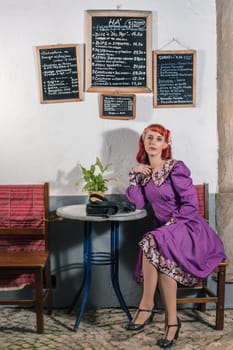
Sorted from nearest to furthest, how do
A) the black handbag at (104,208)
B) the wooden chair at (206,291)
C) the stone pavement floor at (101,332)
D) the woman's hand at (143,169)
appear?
the stone pavement floor at (101,332) → the black handbag at (104,208) → the wooden chair at (206,291) → the woman's hand at (143,169)

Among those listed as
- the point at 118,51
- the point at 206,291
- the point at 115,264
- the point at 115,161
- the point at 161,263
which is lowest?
the point at 206,291

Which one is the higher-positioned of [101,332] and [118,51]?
[118,51]

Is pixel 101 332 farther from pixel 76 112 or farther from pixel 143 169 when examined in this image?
pixel 76 112

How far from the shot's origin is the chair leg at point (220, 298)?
12.4 ft

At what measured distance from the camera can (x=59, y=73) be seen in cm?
422

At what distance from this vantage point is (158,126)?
12.9 feet

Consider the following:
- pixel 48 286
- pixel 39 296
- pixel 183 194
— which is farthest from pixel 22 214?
pixel 183 194

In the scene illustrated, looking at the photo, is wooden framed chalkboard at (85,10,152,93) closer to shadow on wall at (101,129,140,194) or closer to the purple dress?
shadow on wall at (101,129,140,194)

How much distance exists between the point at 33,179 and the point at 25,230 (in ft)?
1.43

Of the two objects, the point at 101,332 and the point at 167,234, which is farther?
the point at 101,332

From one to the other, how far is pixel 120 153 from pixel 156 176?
20.6 inches

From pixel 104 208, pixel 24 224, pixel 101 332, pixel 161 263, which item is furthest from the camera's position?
pixel 24 224

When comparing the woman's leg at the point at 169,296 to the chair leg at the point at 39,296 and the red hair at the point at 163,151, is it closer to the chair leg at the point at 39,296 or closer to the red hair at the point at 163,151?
the chair leg at the point at 39,296

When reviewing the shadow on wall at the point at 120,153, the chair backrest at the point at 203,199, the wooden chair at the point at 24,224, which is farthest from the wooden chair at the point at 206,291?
the wooden chair at the point at 24,224
